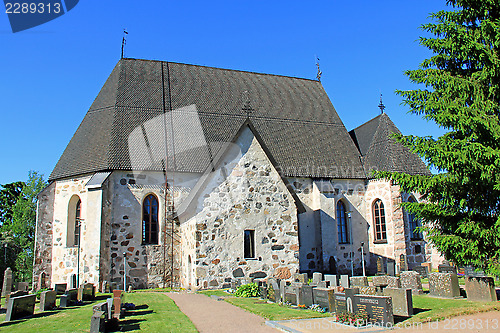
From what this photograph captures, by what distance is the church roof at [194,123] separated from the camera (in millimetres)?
20047

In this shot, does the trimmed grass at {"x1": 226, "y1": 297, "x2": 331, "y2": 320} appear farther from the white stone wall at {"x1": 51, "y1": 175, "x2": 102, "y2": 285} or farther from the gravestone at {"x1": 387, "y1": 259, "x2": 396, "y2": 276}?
the gravestone at {"x1": 387, "y1": 259, "x2": 396, "y2": 276}

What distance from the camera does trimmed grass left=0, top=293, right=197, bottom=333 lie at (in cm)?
973

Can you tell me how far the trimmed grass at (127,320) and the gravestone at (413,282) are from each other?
8296mm

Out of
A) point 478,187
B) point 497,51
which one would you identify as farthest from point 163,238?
point 497,51

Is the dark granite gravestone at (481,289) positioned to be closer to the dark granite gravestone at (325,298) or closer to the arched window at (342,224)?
the dark granite gravestone at (325,298)

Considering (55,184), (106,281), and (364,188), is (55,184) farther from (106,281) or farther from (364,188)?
(364,188)

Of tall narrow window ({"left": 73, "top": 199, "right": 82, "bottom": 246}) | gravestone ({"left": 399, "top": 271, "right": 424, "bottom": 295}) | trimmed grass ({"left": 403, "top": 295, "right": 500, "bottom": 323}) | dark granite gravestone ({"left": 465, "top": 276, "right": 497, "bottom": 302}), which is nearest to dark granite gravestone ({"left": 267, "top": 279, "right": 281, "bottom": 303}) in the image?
trimmed grass ({"left": 403, "top": 295, "right": 500, "bottom": 323})

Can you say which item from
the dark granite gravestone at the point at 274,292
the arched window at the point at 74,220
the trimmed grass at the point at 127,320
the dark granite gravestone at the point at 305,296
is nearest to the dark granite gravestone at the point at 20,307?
the trimmed grass at the point at 127,320

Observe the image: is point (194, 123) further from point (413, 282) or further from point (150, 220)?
point (413, 282)

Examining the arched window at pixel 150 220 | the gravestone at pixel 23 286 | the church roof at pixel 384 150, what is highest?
the church roof at pixel 384 150

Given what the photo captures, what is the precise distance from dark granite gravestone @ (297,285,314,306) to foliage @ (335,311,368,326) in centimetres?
198

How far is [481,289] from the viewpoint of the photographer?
1225 cm

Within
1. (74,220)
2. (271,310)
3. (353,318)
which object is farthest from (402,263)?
(74,220)

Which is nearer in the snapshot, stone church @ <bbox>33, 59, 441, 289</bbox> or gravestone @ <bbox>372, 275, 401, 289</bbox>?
gravestone @ <bbox>372, 275, 401, 289</bbox>
